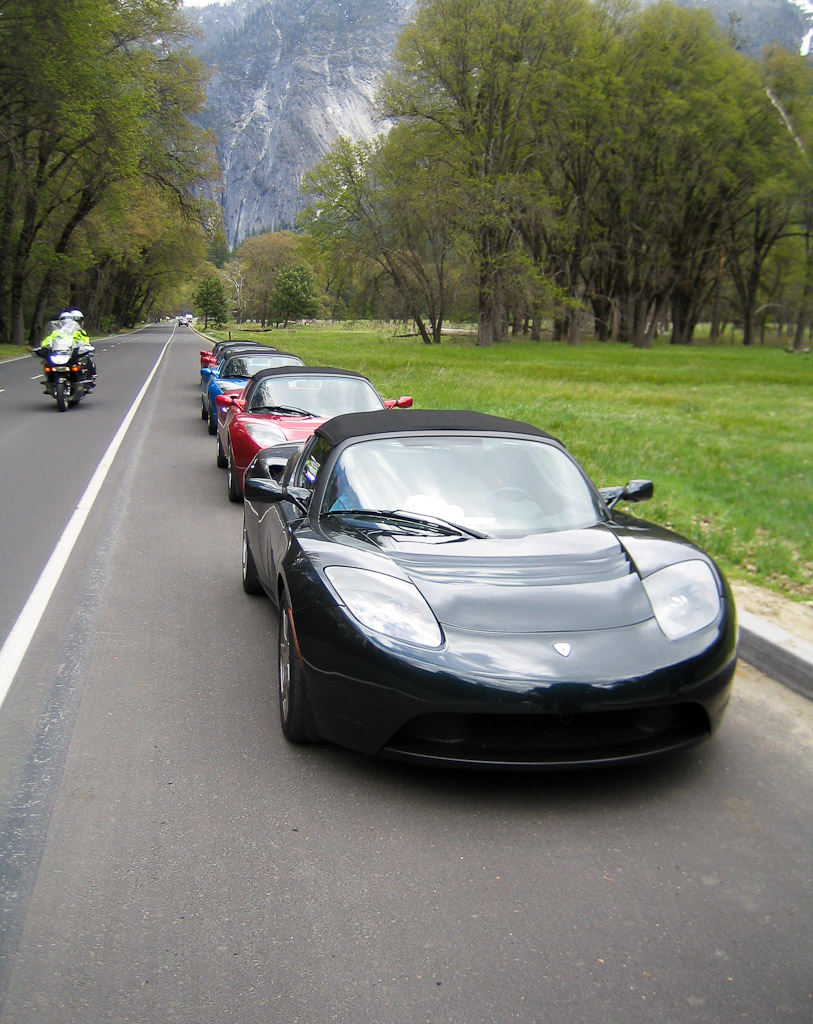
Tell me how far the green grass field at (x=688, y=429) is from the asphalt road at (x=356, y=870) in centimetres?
324

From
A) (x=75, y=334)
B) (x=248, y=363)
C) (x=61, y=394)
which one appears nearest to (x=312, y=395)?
(x=248, y=363)

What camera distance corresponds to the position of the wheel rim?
13.5ft

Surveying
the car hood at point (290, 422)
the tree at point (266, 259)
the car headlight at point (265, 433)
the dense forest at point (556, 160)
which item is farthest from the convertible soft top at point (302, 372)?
the tree at point (266, 259)

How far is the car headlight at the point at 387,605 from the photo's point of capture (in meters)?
3.59

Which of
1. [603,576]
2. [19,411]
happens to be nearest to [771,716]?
[603,576]

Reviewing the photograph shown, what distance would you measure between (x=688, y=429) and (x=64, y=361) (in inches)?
473

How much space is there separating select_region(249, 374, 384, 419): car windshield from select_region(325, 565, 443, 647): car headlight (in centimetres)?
627

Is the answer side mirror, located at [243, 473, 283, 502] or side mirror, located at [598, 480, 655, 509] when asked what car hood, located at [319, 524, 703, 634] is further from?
side mirror, located at [243, 473, 283, 502]

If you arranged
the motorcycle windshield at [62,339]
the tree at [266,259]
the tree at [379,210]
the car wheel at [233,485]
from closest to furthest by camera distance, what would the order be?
the car wheel at [233,485]
the motorcycle windshield at [62,339]
the tree at [379,210]
the tree at [266,259]

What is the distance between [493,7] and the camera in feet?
137

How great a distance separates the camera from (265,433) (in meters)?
9.50

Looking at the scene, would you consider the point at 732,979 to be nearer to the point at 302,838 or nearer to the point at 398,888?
the point at 398,888

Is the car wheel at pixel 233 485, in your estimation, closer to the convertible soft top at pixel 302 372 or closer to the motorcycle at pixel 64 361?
the convertible soft top at pixel 302 372

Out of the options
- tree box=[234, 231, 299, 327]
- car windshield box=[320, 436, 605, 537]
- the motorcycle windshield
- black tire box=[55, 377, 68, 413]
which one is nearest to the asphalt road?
car windshield box=[320, 436, 605, 537]
